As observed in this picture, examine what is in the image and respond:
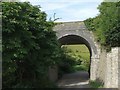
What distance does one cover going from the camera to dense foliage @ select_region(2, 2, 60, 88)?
13516mm

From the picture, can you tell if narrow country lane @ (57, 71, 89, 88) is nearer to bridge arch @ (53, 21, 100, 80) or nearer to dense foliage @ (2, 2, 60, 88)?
bridge arch @ (53, 21, 100, 80)

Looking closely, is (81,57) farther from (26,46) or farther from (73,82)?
(26,46)

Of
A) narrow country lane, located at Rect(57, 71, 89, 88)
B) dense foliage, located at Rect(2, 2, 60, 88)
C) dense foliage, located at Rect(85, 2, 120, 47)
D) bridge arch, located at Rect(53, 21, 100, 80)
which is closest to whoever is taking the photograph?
dense foliage, located at Rect(2, 2, 60, 88)

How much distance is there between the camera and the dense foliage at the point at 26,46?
13516 millimetres

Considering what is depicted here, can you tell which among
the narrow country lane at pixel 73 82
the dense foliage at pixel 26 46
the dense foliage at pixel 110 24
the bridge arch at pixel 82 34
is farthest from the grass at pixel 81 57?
the dense foliage at pixel 26 46

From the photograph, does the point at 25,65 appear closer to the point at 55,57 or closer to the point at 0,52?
the point at 55,57

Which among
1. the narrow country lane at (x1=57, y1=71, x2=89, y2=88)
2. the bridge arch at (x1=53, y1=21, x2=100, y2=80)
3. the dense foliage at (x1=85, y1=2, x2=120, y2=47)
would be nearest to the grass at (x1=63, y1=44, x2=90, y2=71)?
the narrow country lane at (x1=57, y1=71, x2=89, y2=88)

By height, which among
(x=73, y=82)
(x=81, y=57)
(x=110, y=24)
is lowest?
(x=73, y=82)

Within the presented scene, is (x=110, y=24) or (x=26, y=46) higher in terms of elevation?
(x=110, y=24)

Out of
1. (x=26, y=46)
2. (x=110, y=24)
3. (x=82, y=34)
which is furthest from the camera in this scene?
(x=82, y=34)

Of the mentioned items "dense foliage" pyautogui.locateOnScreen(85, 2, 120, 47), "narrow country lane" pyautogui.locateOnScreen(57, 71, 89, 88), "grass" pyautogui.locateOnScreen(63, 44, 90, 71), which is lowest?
"narrow country lane" pyautogui.locateOnScreen(57, 71, 89, 88)

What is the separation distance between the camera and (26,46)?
14633mm

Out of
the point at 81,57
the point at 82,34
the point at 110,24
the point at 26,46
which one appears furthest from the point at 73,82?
the point at 81,57

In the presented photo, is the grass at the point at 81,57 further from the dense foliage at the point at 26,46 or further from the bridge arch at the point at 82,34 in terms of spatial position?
the dense foliage at the point at 26,46
